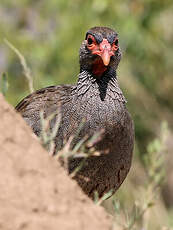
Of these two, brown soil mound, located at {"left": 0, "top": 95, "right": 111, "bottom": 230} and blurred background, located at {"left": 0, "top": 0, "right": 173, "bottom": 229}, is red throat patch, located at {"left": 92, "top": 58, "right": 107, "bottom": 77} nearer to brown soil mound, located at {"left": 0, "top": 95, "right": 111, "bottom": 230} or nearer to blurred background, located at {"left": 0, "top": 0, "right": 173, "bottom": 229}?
brown soil mound, located at {"left": 0, "top": 95, "right": 111, "bottom": 230}

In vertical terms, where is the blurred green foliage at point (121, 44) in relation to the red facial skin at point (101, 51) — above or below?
above

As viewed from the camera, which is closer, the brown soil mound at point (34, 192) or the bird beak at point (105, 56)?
the brown soil mound at point (34, 192)

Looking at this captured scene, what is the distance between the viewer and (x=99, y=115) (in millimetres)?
5957

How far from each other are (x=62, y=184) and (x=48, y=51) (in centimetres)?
827

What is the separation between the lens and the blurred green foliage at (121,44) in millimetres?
10938

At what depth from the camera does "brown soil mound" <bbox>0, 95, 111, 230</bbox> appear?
3.17 metres

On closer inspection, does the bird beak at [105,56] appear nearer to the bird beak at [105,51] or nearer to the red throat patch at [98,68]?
the bird beak at [105,51]

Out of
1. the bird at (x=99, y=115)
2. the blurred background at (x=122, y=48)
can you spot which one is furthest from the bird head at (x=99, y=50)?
the blurred background at (x=122, y=48)

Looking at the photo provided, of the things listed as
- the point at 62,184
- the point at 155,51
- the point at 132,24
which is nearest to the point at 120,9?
the point at 132,24

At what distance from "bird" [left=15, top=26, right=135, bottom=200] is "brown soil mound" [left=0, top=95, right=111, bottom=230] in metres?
2.30

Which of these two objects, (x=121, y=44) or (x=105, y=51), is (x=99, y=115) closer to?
(x=105, y=51)

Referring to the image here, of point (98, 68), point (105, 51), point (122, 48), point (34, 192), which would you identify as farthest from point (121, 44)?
point (34, 192)

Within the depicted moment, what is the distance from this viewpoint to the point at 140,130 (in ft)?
39.0

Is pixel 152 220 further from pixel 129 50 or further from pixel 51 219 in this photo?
pixel 51 219
